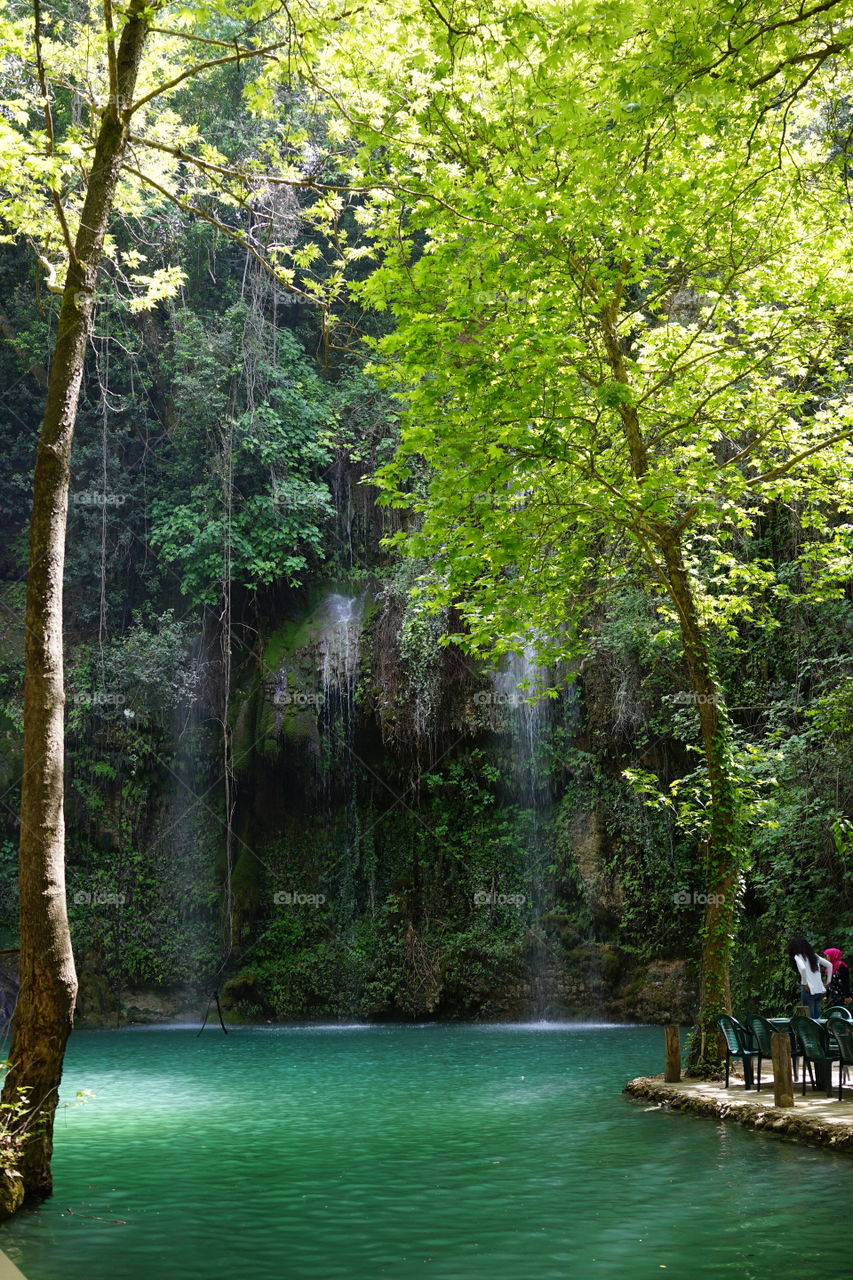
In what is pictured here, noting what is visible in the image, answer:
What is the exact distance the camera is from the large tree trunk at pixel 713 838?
37.5 feet

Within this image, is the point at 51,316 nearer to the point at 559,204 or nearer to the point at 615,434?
the point at 615,434

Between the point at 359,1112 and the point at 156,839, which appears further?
the point at 156,839

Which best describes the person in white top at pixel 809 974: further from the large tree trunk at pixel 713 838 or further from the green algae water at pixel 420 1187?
the green algae water at pixel 420 1187

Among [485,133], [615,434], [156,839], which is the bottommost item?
[156,839]

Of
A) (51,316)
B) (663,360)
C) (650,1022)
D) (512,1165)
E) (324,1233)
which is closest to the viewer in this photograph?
(324,1233)

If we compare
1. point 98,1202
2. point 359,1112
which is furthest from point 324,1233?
point 359,1112

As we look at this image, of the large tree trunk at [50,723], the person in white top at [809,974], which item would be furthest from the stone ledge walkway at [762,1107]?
the large tree trunk at [50,723]

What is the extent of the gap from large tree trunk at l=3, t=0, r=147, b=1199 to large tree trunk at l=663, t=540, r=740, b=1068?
20.9 ft

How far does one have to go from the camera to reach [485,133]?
885cm

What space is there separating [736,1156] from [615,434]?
7.53 metres

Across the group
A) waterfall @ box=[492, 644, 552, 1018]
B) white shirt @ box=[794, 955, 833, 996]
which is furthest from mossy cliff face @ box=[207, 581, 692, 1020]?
white shirt @ box=[794, 955, 833, 996]

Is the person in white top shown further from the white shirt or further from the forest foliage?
the forest foliage

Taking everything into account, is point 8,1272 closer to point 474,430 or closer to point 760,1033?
point 474,430

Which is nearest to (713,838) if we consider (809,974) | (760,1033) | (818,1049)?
(809,974)
